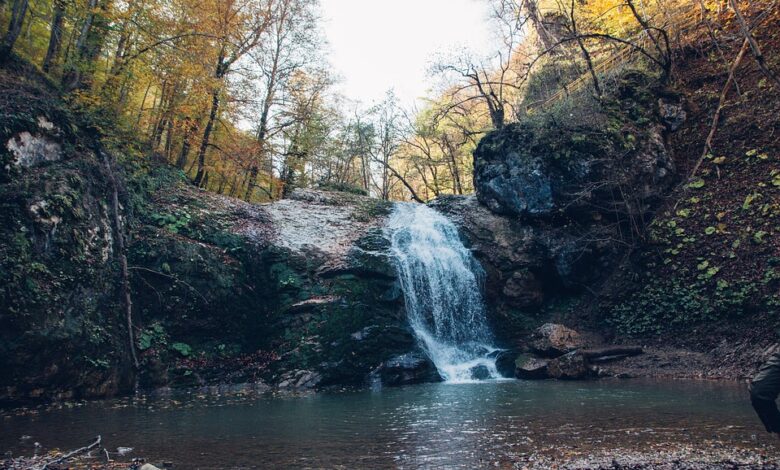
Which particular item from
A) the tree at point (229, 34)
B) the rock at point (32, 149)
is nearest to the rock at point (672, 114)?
the tree at point (229, 34)

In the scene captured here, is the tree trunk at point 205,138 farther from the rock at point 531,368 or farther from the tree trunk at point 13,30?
the rock at point 531,368

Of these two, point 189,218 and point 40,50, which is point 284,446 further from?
point 40,50

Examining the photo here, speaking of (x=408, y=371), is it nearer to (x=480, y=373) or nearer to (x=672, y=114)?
(x=480, y=373)

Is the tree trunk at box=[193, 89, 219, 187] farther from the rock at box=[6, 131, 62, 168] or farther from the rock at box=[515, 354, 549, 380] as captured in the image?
the rock at box=[515, 354, 549, 380]

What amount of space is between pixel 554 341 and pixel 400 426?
732cm

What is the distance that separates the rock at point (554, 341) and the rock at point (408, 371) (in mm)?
2917

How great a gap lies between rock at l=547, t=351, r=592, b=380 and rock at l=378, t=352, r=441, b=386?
282 cm

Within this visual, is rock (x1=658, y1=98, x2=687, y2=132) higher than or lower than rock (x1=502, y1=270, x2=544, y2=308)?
higher

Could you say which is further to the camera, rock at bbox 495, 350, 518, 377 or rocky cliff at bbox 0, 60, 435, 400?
rock at bbox 495, 350, 518, 377

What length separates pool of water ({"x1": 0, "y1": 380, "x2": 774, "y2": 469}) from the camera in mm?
4707

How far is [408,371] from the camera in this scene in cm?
1151

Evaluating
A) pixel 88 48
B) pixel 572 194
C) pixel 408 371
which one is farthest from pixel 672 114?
pixel 88 48

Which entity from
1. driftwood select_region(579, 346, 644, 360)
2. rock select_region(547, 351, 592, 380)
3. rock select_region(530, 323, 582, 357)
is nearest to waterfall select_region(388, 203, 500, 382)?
rock select_region(530, 323, 582, 357)

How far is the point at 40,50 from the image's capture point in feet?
43.1
